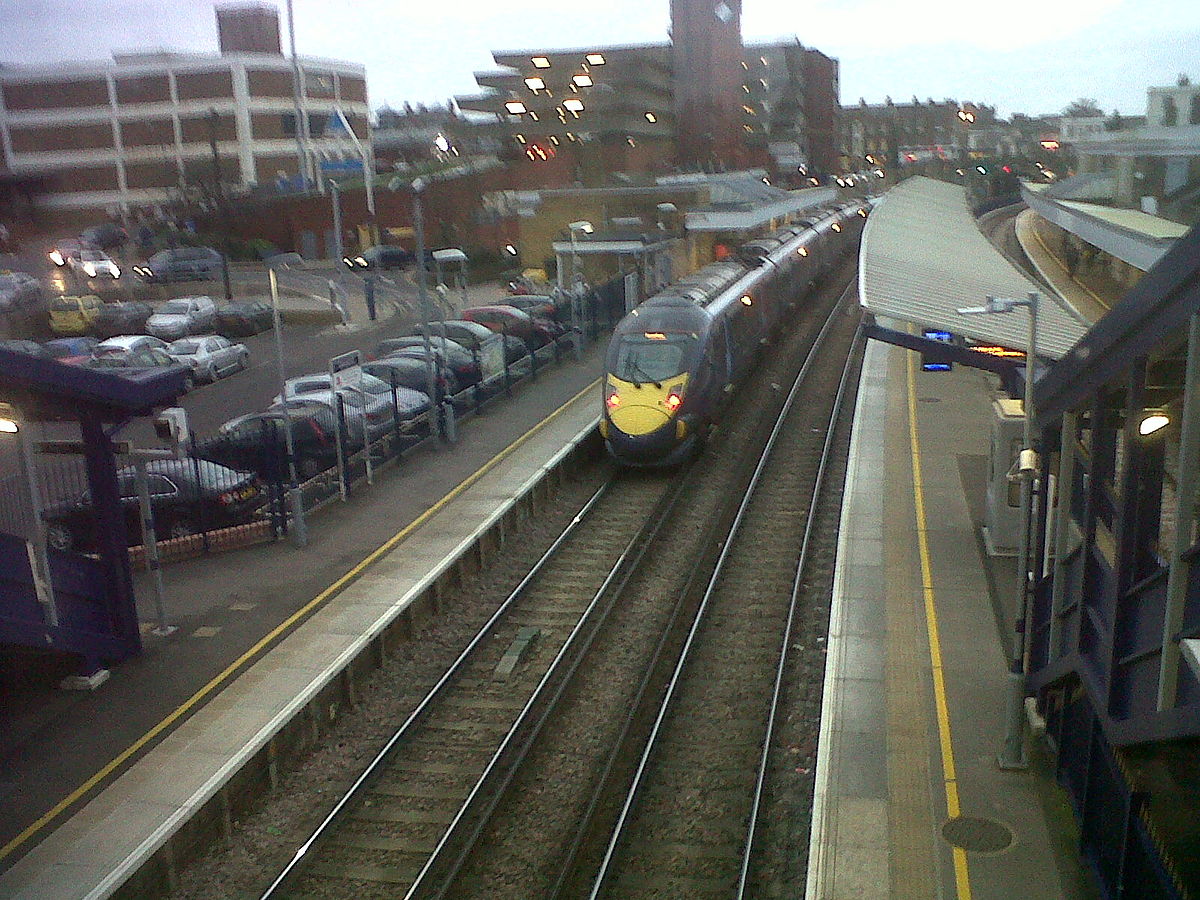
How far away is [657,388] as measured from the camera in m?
17.6

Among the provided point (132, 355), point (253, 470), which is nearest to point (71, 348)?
point (132, 355)

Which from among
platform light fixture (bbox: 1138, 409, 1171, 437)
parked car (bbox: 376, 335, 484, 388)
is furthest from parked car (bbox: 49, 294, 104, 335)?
platform light fixture (bbox: 1138, 409, 1171, 437)

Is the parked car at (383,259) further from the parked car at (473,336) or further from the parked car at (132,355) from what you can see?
the parked car at (473,336)

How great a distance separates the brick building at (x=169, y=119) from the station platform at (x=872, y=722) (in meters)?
4.60

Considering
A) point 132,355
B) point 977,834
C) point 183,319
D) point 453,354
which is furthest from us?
point 183,319

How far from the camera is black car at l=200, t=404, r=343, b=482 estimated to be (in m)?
17.6

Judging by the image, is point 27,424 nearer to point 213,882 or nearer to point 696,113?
point 213,882

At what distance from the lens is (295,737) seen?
10.0 metres

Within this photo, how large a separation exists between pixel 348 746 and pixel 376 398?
432 inches

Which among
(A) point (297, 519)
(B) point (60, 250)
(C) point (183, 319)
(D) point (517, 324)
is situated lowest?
(A) point (297, 519)

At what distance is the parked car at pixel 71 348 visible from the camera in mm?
26609

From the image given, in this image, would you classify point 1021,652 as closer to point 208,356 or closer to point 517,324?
point 517,324

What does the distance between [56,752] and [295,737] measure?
201cm

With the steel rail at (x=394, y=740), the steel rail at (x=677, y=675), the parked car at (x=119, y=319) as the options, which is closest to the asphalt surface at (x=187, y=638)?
the steel rail at (x=394, y=740)
